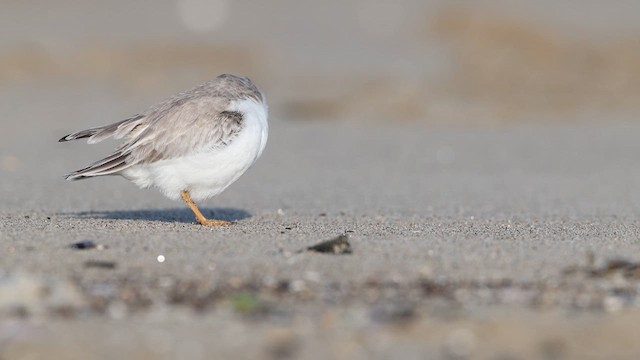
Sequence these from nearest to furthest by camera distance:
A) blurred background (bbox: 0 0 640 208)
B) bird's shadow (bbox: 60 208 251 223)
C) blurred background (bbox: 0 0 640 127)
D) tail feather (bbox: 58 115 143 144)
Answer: tail feather (bbox: 58 115 143 144)
bird's shadow (bbox: 60 208 251 223)
blurred background (bbox: 0 0 640 208)
blurred background (bbox: 0 0 640 127)

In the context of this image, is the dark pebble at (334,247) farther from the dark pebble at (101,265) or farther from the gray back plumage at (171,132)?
the gray back plumage at (171,132)

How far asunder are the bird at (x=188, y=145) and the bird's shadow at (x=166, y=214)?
65cm

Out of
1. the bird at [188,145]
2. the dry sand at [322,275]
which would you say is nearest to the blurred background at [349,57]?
the dry sand at [322,275]

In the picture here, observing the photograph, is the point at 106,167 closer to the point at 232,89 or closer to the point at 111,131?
the point at 111,131

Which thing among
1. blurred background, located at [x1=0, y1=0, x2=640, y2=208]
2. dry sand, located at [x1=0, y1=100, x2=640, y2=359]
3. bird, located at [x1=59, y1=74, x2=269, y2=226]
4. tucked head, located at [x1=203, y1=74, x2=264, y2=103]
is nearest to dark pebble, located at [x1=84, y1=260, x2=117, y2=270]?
dry sand, located at [x1=0, y1=100, x2=640, y2=359]

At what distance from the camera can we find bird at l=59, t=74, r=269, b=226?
754 centimetres

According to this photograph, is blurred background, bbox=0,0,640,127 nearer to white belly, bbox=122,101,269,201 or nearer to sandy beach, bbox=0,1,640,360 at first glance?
sandy beach, bbox=0,1,640,360

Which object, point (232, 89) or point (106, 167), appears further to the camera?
point (232, 89)

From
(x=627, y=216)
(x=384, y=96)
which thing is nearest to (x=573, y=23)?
(x=384, y=96)

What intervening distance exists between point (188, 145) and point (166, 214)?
1.49m

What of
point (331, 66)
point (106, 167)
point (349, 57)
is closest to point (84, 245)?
point (106, 167)

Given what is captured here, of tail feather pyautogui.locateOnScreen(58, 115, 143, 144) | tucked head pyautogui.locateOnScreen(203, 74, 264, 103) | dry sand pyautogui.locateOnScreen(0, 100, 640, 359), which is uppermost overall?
tucked head pyautogui.locateOnScreen(203, 74, 264, 103)

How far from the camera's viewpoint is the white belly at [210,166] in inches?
296

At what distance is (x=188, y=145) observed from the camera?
7559mm
